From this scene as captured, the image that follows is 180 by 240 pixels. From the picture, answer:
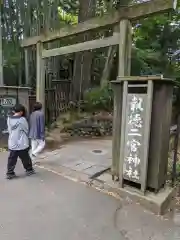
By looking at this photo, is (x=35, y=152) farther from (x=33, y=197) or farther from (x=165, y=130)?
(x=165, y=130)

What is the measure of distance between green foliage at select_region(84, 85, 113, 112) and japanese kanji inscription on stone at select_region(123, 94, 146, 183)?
259 inches

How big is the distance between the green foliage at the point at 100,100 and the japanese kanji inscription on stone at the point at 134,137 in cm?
659

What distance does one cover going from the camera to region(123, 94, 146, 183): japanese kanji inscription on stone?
3.84 meters

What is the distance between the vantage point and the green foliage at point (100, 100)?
10.6 meters

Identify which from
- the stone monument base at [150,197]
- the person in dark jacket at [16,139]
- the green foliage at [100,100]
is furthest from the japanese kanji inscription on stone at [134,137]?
the green foliage at [100,100]

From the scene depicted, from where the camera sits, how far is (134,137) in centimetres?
393

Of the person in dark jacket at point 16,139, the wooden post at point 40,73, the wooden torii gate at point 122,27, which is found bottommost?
the person in dark jacket at point 16,139

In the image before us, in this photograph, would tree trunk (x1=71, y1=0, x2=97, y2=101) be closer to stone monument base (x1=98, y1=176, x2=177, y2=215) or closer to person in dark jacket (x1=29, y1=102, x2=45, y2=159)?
person in dark jacket (x1=29, y1=102, x2=45, y2=159)

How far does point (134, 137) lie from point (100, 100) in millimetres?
6833

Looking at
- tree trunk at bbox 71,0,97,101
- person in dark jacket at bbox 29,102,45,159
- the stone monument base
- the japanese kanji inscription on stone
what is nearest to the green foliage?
tree trunk at bbox 71,0,97,101

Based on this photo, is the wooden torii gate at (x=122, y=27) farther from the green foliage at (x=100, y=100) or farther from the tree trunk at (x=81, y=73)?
the tree trunk at (x=81, y=73)

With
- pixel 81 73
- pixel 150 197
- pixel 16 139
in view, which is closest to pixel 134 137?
pixel 150 197

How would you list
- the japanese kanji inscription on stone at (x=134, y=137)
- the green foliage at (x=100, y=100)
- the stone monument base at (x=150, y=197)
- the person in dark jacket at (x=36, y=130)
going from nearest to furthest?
the stone monument base at (x=150, y=197)
the japanese kanji inscription on stone at (x=134, y=137)
the person in dark jacket at (x=36, y=130)
the green foliage at (x=100, y=100)

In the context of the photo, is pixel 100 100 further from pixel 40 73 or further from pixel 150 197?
pixel 150 197
